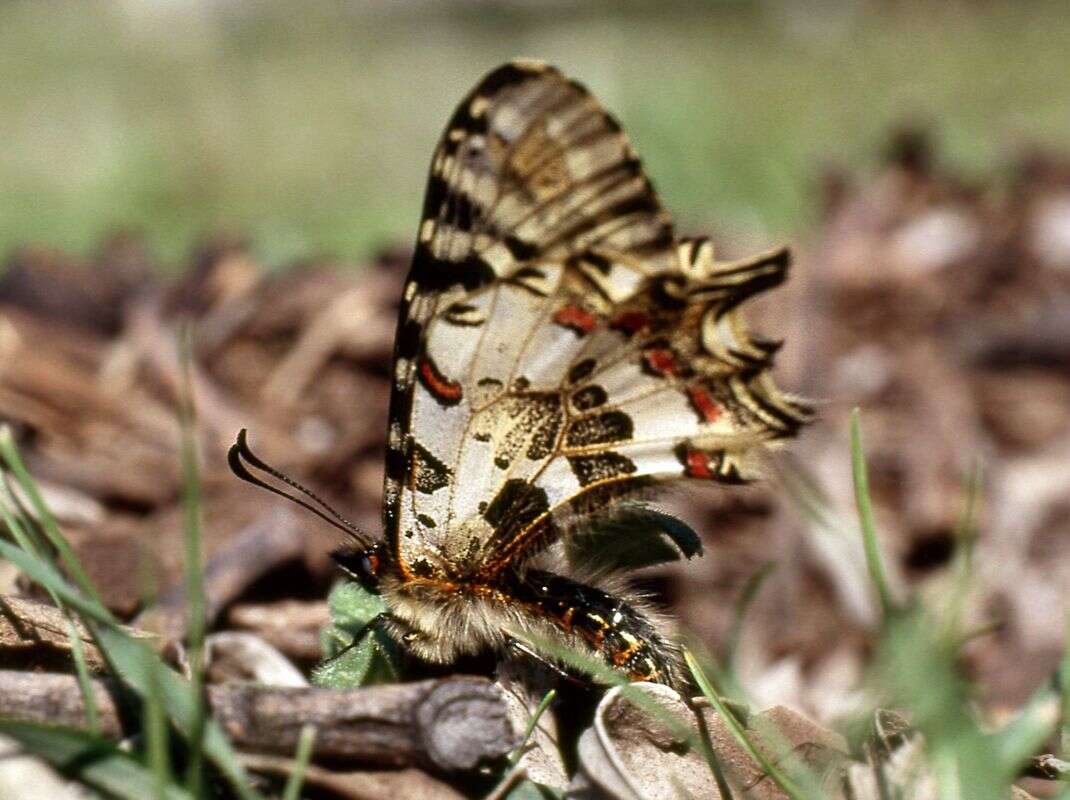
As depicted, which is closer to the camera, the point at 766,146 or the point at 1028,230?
the point at 1028,230

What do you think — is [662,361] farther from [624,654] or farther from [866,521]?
[866,521]

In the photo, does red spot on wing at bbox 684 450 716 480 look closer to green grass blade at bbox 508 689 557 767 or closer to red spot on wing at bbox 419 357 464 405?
red spot on wing at bbox 419 357 464 405

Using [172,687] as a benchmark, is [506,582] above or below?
above

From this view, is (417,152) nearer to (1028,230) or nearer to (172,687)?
(1028,230)

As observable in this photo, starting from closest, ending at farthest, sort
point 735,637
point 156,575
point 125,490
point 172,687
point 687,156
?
point 172,687 → point 735,637 → point 156,575 → point 125,490 → point 687,156

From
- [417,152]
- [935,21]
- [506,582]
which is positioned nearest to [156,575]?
[506,582]

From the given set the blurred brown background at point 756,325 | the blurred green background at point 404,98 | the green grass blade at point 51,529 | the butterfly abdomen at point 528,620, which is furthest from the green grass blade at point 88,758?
the blurred green background at point 404,98

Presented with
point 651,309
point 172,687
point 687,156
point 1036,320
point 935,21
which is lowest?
point 172,687
